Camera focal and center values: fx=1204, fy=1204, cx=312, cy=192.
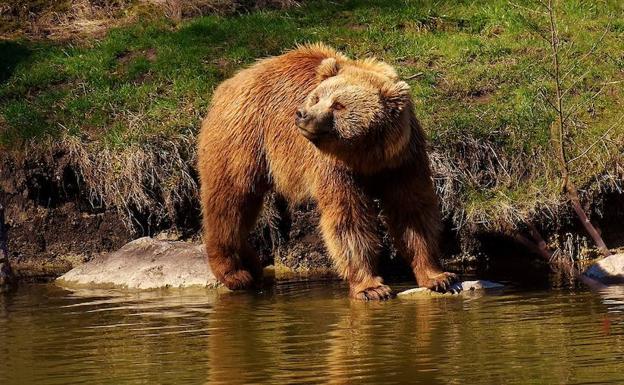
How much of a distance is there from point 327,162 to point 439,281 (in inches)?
49.5

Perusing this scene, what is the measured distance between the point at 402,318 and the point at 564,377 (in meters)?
2.23

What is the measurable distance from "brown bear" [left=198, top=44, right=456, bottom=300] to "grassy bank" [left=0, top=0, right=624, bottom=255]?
57.7 inches

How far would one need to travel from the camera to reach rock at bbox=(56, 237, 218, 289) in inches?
416

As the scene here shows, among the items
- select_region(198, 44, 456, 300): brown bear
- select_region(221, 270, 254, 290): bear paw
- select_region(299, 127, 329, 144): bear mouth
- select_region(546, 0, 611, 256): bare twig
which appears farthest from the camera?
select_region(221, 270, 254, 290): bear paw

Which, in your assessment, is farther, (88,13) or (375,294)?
(88,13)

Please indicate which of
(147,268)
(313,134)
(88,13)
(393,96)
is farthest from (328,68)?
(88,13)

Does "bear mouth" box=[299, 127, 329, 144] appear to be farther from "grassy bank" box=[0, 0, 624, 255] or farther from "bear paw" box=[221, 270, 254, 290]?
"grassy bank" box=[0, 0, 624, 255]

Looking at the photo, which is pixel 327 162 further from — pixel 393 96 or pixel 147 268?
pixel 147 268

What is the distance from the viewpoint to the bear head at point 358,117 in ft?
29.0

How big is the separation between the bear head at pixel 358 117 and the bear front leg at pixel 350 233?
11.8 inches

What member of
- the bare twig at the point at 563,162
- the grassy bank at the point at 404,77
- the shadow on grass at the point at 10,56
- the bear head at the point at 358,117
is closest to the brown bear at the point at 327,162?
the bear head at the point at 358,117

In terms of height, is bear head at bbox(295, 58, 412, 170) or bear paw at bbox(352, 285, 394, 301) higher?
bear head at bbox(295, 58, 412, 170)

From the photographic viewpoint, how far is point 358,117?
887cm

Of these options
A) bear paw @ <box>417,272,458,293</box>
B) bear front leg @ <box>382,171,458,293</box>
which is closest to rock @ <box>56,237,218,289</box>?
bear front leg @ <box>382,171,458,293</box>
